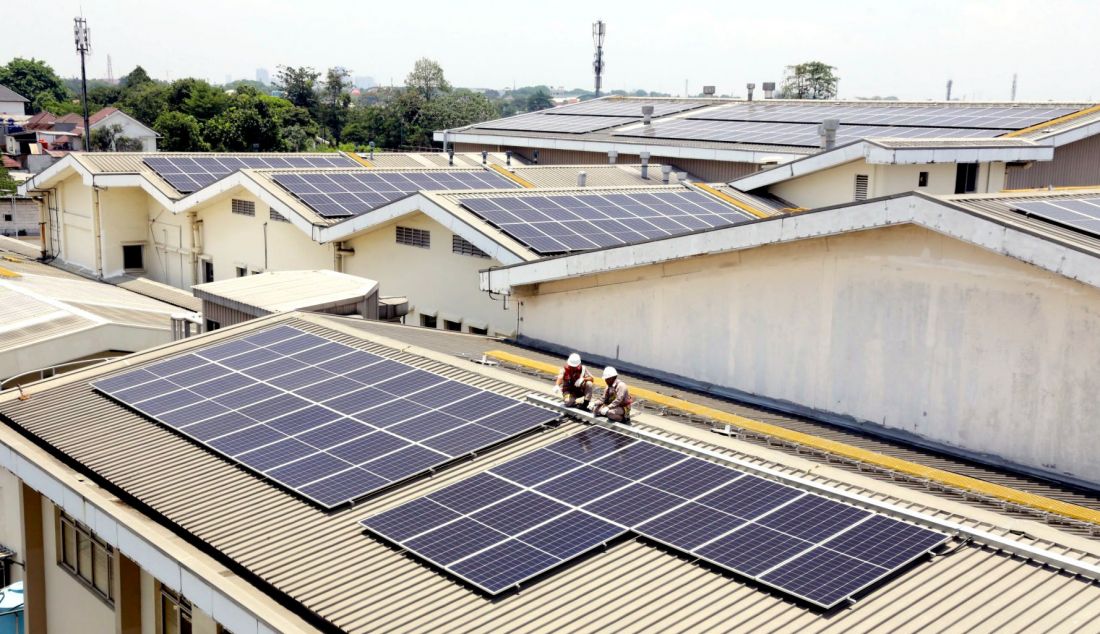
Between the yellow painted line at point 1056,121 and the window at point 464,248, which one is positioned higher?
the yellow painted line at point 1056,121

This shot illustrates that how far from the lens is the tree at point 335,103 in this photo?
13762cm

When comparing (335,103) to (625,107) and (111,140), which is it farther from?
(625,107)

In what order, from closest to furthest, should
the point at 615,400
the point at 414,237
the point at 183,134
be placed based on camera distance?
the point at 615,400
the point at 414,237
the point at 183,134

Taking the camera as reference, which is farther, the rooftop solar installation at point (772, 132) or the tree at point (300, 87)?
the tree at point (300, 87)

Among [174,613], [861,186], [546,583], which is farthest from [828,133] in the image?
[546,583]

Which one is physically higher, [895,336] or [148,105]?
[148,105]

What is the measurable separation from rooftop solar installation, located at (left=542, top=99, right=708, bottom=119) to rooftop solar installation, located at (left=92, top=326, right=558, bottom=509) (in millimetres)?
38471

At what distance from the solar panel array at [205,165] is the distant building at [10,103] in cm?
13065

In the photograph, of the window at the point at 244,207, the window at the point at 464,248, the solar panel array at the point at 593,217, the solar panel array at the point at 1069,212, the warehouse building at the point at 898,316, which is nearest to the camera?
the warehouse building at the point at 898,316

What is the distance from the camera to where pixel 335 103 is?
140 metres

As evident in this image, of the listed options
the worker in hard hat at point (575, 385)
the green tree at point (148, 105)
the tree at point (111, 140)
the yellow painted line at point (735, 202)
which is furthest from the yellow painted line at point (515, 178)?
the green tree at point (148, 105)

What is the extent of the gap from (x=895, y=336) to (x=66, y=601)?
44.4ft

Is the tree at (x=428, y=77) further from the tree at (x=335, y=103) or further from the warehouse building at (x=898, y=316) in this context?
the warehouse building at (x=898, y=316)

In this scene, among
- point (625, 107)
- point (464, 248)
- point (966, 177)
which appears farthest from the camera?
point (625, 107)
